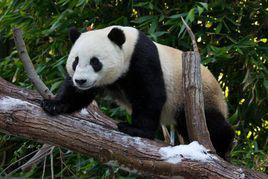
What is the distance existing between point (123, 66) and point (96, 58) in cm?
17

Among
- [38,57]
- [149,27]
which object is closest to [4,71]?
[38,57]

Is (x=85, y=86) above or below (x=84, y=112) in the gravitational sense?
above

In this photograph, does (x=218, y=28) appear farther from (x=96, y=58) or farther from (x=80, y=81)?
(x=80, y=81)

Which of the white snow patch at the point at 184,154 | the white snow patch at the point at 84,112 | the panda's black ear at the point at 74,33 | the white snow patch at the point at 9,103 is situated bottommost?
the white snow patch at the point at 84,112

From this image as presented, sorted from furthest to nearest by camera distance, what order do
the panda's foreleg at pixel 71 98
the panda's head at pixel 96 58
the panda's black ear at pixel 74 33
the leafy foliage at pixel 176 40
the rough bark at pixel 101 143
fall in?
the leafy foliage at pixel 176 40, the panda's black ear at pixel 74 33, the panda's foreleg at pixel 71 98, the panda's head at pixel 96 58, the rough bark at pixel 101 143

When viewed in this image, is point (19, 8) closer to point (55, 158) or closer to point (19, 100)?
point (55, 158)

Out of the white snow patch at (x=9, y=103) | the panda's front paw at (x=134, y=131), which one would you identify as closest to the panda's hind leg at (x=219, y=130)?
the panda's front paw at (x=134, y=131)

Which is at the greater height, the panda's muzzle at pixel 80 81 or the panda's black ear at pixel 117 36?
the panda's black ear at pixel 117 36

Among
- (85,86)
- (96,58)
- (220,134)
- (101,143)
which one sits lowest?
(220,134)

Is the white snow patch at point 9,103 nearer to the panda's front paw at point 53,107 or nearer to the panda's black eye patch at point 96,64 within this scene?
the panda's front paw at point 53,107

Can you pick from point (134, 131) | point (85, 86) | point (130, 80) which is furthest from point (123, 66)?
point (134, 131)

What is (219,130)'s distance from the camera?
282cm

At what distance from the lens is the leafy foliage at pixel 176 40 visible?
3373 millimetres

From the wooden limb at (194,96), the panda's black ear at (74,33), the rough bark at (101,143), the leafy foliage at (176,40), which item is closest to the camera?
the rough bark at (101,143)
